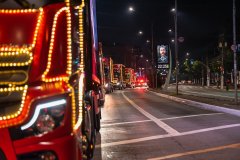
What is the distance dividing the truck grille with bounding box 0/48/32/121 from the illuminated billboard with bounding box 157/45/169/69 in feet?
221

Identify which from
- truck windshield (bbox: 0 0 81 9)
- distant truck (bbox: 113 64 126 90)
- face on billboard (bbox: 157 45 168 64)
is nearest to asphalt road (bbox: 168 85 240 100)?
face on billboard (bbox: 157 45 168 64)

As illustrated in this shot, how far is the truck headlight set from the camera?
13.1 feet

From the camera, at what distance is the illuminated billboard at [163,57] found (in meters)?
71.3

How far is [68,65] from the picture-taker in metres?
4.30

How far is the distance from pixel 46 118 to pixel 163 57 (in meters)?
67.6

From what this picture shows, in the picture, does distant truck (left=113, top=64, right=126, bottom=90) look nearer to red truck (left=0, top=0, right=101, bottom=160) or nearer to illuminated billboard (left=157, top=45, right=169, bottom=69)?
illuminated billboard (left=157, top=45, right=169, bottom=69)

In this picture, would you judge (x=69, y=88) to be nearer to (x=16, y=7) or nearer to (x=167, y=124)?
(x=16, y=7)

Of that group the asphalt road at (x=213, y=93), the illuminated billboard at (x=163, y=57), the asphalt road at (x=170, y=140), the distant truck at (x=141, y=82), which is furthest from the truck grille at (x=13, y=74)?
the distant truck at (x=141, y=82)

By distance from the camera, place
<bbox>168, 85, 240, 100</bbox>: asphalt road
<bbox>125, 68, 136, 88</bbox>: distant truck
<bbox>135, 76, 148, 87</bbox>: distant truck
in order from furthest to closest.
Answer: <bbox>135, 76, 148, 87</bbox>: distant truck → <bbox>125, 68, 136, 88</bbox>: distant truck → <bbox>168, 85, 240, 100</bbox>: asphalt road

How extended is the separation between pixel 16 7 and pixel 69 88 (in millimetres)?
916

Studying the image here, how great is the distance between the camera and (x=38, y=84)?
13.6ft

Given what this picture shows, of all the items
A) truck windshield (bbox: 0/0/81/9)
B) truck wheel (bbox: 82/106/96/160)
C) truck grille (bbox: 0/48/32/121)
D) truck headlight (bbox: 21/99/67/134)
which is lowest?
truck wheel (bbox: 82/106/96/160)

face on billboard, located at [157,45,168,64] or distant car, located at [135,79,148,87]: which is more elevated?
face on billboard, located at [157,45,168,64]

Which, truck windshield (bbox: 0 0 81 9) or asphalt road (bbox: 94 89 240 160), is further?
asphalt road (bbox: 94 89 240 160)
